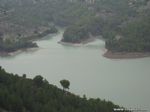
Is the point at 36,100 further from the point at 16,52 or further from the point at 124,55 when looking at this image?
the point at 16,52

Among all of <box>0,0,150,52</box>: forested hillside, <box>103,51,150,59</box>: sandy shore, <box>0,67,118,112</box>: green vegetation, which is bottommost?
<box>0,0,150,52</box>: forested hillside

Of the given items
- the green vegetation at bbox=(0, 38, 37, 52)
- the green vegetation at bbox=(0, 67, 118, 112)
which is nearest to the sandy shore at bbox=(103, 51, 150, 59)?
the green vegetation at bbox=(0, 38, 37, 52)

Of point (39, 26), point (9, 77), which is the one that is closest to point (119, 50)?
point (39, 26)

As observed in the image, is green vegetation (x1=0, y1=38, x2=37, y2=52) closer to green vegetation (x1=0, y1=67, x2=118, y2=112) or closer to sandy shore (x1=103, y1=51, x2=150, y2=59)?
sandy shore (x1=103, y1=51, x2=150, y2=59)

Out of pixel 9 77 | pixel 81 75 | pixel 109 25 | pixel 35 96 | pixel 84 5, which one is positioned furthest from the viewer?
pixel 84 5

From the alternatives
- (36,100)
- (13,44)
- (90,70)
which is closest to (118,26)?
(13,44)

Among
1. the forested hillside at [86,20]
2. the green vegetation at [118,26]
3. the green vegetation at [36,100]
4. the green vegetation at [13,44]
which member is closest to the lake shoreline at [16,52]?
the green vegetation at [13,44]

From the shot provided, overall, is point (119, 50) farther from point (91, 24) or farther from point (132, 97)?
point (132, 97)
